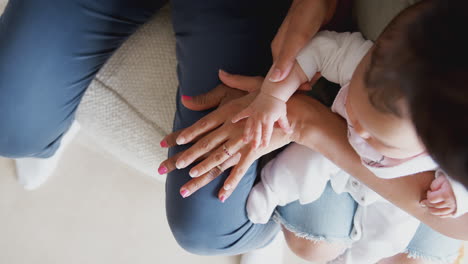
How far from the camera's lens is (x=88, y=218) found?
126 cm

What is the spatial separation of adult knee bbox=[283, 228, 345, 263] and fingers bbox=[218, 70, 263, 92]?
0.31 meters

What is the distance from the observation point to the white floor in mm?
1242

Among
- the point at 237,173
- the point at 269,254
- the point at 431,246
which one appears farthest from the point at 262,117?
the point at 269,254

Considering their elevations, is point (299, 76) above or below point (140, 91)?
above

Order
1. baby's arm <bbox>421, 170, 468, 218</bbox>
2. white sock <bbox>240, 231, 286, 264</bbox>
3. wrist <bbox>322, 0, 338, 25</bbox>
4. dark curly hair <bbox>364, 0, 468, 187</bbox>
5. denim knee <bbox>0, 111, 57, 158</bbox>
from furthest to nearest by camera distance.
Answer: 1. white sock <bbox>240, 231, 286, 264</bbox>
2. denim knee <bbox>0, 111, 57, 158</bbox>
3. wrist <bbox>322, 0, 338, 25</bbox>
4. baby's arm <bbox>421, 170, 468, 218</bbox>
5. dark curly hair <bbox>364, 0, 468, 187</bbox>

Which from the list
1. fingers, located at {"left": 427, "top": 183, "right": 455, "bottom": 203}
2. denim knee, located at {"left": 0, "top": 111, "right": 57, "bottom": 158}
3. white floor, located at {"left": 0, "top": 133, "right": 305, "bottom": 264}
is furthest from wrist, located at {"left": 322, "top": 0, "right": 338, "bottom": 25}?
white floor, located at {"left": 0, "top": 133, "right": 305, "bottom": 264}

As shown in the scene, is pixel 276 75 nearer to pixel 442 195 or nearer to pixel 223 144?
pixel 223 144

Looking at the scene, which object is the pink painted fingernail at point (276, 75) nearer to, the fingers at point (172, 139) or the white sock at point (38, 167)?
the fingers at point (172, 139)

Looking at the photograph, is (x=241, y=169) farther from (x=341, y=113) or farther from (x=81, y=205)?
(x=81, y=205)

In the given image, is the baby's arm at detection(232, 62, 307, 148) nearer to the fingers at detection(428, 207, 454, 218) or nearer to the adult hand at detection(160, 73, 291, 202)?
the adult hand at detection(160, 73, 291, 202)

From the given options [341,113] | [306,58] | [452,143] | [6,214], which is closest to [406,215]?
[341,113]

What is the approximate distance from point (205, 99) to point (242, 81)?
75mm

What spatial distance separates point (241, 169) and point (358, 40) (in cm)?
27

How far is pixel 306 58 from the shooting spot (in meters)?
0.68
